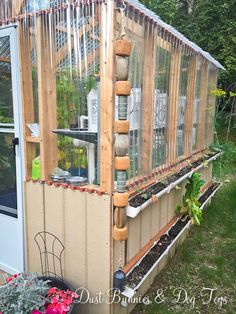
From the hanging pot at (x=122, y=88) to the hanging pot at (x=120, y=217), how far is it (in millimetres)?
648

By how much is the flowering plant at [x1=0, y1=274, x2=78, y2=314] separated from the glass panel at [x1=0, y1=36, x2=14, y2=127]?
112 centimetres

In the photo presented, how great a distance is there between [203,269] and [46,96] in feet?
6.84

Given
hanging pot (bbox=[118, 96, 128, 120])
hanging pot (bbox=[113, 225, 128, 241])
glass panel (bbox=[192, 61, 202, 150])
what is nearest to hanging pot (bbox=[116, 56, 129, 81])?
hanging pot (bbox=[118, 96, 128, 120])

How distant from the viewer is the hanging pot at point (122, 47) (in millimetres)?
1456

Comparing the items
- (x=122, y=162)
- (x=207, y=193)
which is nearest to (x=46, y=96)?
(x=122, y=162)

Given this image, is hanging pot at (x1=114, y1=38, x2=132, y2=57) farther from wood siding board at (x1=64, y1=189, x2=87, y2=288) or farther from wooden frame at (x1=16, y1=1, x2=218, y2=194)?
wood siding board at (x1=64, y1=189, x2=87, y2=288)

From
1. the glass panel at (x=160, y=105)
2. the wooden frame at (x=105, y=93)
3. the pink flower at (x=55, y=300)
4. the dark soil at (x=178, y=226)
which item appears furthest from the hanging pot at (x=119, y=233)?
the dark soil at (x=178, y=226)

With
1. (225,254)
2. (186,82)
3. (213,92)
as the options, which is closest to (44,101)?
(186,82)

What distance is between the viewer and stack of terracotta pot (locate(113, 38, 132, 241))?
1477mm

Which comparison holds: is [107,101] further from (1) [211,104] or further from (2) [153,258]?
(1) [211,104]

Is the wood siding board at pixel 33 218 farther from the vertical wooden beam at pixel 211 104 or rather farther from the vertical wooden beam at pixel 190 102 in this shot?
the vertical wooden beam at pixel 211 104

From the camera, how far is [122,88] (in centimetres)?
149

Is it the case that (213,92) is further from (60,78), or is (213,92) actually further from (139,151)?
(60,78)

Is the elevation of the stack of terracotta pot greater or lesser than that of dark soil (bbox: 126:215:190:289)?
greater
